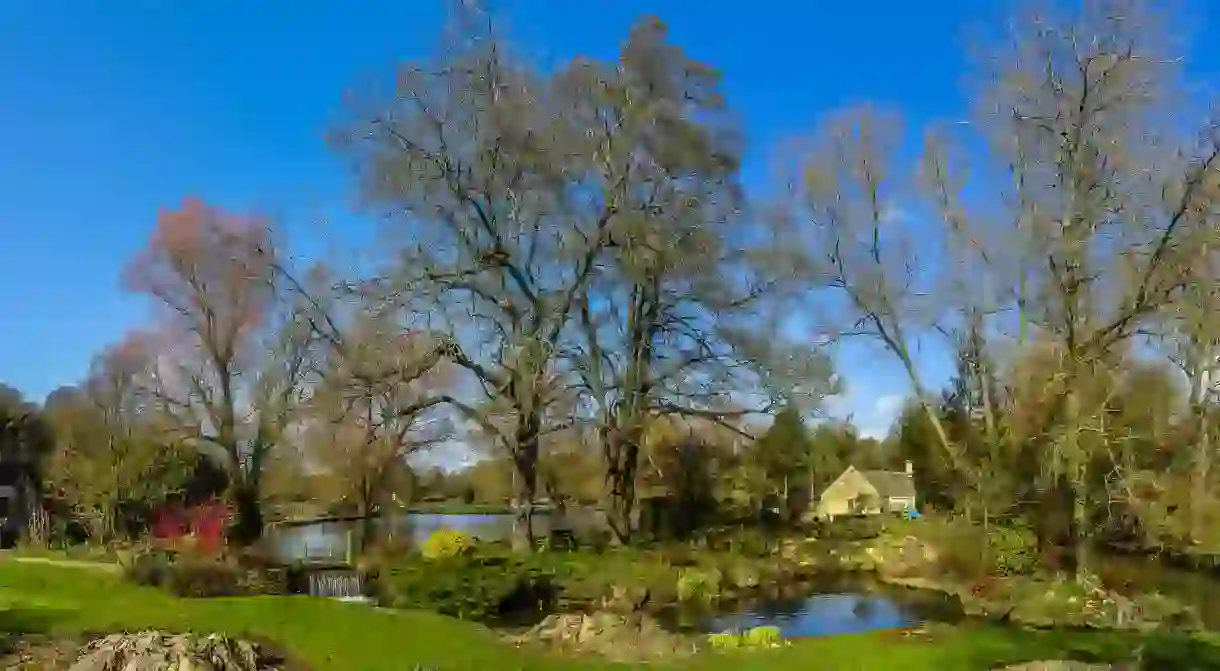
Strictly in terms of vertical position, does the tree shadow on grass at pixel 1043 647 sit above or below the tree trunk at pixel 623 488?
below

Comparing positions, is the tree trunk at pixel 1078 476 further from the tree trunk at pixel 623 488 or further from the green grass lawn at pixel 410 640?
the tree trunk at pixel 623 488

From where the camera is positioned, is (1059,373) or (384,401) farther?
(384,401)

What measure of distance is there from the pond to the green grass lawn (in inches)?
157

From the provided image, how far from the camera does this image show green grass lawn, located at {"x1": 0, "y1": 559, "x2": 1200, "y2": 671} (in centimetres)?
1030

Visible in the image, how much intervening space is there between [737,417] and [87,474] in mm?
17316

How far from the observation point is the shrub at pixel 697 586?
21250 mm

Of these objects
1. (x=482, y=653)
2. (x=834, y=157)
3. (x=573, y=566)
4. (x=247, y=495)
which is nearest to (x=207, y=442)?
(x=247, y=495)

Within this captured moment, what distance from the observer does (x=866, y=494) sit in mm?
56406

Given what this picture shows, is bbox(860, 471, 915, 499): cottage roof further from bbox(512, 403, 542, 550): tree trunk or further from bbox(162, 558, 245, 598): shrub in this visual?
bbox(162, 558, 245, 598): shrub

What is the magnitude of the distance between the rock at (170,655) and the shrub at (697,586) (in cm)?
1306

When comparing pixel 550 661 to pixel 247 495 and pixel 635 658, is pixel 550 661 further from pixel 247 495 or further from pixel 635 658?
pixel 247 495

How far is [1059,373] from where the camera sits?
2102cm

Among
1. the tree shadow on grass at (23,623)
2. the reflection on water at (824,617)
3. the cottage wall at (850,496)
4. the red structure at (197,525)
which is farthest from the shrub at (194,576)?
the cottage wall at (850,496)

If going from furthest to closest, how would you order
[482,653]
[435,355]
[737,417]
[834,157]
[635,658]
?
[834,157] → [737,417] → [435,355] → [635,658] → [482,653]
